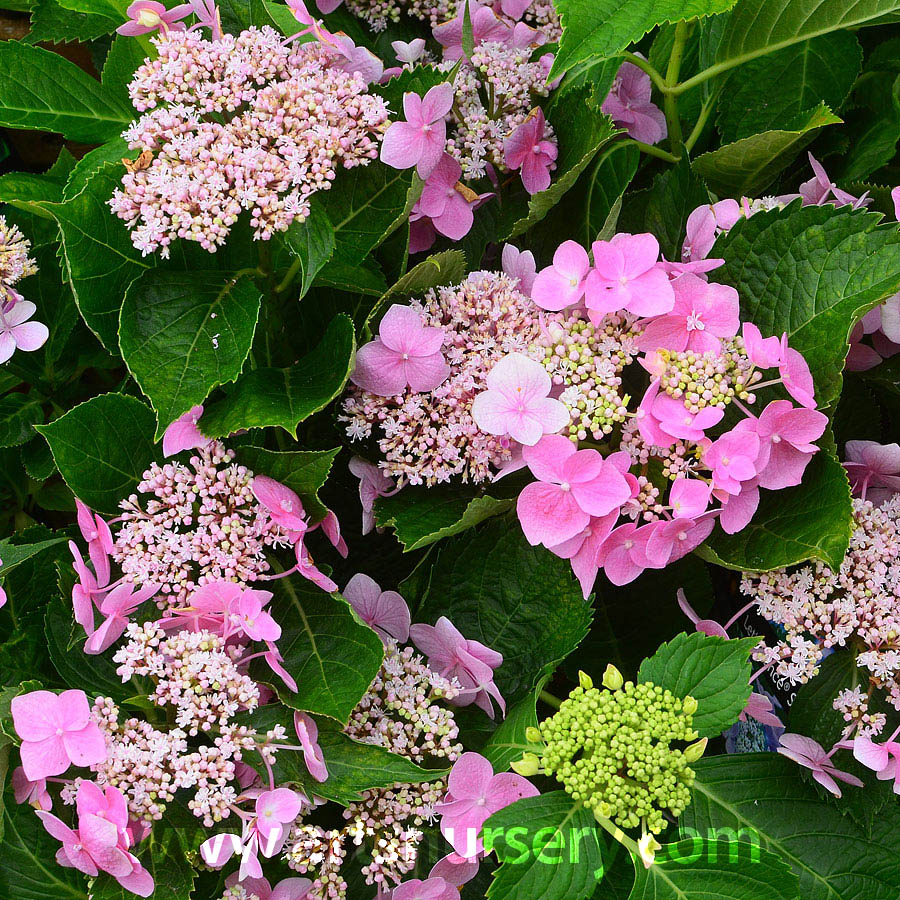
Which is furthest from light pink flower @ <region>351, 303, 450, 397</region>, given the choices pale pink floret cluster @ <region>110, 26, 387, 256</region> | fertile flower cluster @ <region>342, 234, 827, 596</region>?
pale pink floret cluster @ <region>110, 26, 387, 256</region>

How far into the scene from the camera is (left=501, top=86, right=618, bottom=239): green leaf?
0.80 m

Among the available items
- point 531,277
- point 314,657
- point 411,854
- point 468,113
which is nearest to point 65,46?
point 468,113

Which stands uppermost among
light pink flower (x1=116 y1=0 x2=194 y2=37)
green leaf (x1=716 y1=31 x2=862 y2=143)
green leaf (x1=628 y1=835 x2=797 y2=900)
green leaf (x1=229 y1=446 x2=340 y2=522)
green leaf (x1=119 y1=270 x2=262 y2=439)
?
light pink flower (x1=116 y1=0 x2=194 y2=37)

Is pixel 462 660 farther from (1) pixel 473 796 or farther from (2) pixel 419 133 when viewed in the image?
(2) pixel 419 133

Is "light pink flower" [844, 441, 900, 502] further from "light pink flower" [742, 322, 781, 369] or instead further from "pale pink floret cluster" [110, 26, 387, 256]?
"pale pink floret cluster" [110, 26, 387, 256]

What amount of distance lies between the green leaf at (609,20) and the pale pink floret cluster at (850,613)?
400 millimetres

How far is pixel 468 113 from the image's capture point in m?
0.85

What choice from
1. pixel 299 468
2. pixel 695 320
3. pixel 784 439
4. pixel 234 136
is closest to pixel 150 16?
pixel 234 136

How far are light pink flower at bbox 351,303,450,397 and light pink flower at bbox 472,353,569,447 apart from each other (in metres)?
0.06

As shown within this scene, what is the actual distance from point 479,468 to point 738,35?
471 mm

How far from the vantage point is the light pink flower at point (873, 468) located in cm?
77

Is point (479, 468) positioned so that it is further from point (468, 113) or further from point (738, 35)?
point (738, 35)

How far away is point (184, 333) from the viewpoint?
0.70 m

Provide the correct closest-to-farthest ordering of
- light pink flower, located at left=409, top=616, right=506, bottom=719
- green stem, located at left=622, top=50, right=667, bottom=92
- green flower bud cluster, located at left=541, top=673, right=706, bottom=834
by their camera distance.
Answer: green flower bud cluster, located at left=541, top=673, right=706, bottom=834 → light pink flower, located at left=409, top=616, right=506, bottom=719 → green stem, located at left=622, top=50, right=667, bottom=92
